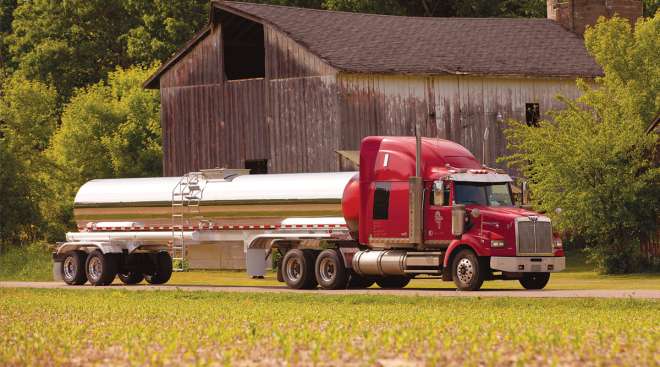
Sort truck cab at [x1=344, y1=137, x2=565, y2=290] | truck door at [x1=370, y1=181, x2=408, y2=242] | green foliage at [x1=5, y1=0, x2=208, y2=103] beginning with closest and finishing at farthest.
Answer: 1. truck cab at [x1=344, y1=137, x2=565, y2=290]
2. truck door at [x1=370, y1=181, x2=408, y2=242]
3. green foliage at [x1=5, y1=0, x2=208, y2=103]

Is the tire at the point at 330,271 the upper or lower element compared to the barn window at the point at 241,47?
lower

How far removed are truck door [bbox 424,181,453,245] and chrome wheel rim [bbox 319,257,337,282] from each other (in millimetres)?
2539

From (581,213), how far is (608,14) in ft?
71.0

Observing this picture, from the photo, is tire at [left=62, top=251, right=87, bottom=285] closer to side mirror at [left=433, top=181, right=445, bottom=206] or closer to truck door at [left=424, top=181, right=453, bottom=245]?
truck door at [left=424, top=181, right=453, bottom=245]

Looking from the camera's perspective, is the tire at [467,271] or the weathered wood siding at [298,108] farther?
the weathered wood siding at [298,108]

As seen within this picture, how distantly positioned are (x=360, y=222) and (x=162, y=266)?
8.08 meters

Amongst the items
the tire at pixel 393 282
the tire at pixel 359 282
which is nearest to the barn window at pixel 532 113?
the tire at pixel 393 282

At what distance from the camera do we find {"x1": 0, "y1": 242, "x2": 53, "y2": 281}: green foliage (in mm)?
46562

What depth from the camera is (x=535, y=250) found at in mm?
33344

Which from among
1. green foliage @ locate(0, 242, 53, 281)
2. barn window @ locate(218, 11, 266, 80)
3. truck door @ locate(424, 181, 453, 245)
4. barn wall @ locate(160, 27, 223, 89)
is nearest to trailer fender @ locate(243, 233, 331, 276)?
truck door @ locate(424, 181, 453, 245)

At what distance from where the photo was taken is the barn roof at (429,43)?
170ft

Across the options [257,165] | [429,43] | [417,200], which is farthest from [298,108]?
[417,200]

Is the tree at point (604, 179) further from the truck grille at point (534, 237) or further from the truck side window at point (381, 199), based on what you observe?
the truck grille at point (534, 237)

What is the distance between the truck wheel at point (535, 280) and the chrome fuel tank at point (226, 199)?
477cm
